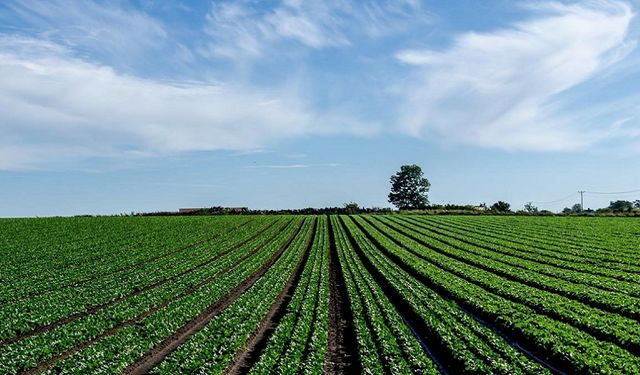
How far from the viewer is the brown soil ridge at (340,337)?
1514 centimetres

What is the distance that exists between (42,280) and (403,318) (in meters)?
22.1

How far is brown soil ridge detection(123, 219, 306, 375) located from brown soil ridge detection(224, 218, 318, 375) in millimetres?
2321

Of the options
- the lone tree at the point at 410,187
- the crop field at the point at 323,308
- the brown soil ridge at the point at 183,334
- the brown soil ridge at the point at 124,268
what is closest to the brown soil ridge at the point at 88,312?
the crop field at the point at 323,308

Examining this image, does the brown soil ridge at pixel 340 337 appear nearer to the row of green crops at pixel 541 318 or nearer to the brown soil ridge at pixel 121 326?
the row of green crops at pixel 541 318

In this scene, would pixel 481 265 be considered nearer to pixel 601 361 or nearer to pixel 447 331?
pixel 447 331

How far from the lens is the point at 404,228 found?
217 feet

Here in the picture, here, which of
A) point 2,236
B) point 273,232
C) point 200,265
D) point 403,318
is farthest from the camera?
point 273,232

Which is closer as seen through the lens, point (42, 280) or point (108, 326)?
point (108, 326)

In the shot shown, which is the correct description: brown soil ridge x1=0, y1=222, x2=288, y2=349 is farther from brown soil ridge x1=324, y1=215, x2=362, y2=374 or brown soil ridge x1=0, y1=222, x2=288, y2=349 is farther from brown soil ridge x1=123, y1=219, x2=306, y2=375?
brown soil ridge x1=324, y1=215, x2=362, y2=374

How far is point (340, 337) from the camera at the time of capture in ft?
60.5

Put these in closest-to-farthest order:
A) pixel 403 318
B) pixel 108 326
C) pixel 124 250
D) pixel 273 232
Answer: pixel 108 326 → pixel 403 318 → pixel 124 250 → pixel 273 232

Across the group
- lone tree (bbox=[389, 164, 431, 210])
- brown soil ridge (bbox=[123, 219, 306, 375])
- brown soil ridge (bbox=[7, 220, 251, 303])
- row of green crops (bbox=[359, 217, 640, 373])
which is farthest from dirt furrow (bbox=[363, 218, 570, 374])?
lone tree (bbox=[389, 164, 431, 210])

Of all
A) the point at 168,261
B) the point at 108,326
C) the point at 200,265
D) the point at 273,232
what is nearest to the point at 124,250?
the point at 168,261

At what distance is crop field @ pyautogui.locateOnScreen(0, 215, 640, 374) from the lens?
15094 mm
